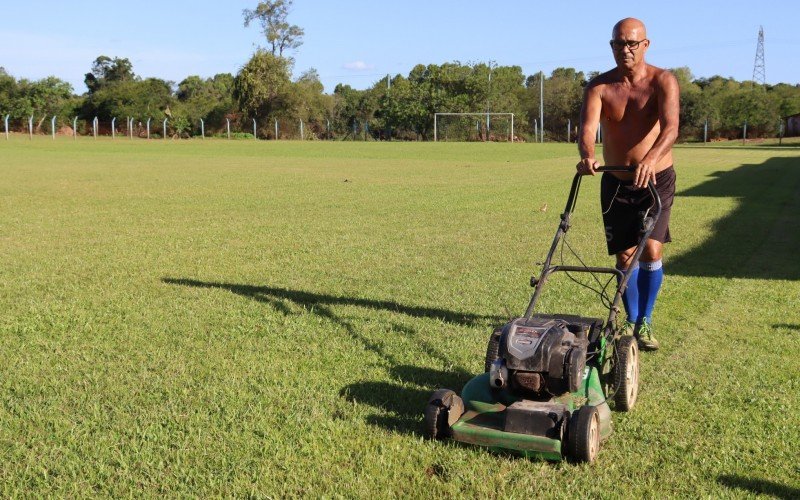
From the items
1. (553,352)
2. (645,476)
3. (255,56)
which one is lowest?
(645,476)

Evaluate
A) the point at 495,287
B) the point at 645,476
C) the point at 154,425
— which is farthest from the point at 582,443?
the point at 495,287

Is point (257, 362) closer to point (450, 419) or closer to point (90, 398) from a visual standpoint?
point (90, 398)

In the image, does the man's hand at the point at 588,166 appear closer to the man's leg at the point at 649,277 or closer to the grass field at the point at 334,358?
the man's leg at the point at 649,277

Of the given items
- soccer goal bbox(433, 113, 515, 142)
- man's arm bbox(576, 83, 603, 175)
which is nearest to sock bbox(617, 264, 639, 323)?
man's arm bbox(576, 83, 603, 175)

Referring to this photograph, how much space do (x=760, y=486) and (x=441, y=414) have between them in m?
1.41

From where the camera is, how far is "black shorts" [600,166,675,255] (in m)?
5.52

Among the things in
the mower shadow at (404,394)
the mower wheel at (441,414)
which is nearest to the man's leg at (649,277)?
the mower shadow at (404,394)

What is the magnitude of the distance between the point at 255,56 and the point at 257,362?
261ft

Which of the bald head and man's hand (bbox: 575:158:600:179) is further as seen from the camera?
the bald head

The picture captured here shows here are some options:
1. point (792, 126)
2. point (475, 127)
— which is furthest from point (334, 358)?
point (792, 126)

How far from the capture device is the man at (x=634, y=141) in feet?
16.9

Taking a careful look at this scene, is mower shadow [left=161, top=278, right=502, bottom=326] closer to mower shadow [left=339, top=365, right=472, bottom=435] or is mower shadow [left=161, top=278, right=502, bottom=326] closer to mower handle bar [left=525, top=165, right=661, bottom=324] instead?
mower shadow [left=339, top=365, right=472, bottom=435]

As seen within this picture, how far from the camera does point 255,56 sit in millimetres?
81062

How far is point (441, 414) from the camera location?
3842 millimetres
